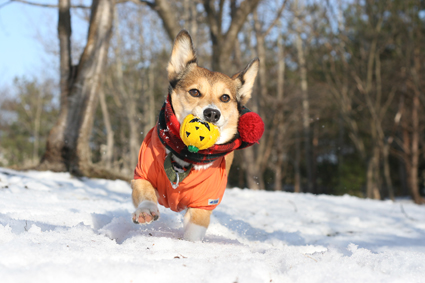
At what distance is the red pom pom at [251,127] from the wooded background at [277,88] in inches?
173

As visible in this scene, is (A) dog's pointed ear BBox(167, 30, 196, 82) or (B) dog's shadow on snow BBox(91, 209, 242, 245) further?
(A) dog's pointed ear BBox(167, 30, 196, 82)

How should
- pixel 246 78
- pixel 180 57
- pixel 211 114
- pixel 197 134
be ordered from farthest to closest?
pixel 246 78, pixel 180 57, pixel 211 114, pixel 197 134

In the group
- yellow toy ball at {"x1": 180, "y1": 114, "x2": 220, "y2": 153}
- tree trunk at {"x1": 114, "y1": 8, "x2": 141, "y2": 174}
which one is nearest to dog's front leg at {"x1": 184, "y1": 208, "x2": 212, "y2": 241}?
yellow toy ball at {"x1": 180, "y1": 114, "x2": 220, "y2": 153}

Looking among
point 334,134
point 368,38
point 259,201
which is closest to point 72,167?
point 259,201

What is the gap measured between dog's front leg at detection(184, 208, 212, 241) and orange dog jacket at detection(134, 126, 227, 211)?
56mm

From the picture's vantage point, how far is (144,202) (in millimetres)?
2662

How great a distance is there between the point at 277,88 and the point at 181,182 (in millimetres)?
15544

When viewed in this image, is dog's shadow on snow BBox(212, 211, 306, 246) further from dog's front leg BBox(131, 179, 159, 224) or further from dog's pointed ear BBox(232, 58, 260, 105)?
dog's pointed ear BBox(232, 58, 260, 105)

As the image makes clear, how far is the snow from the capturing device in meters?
1.74

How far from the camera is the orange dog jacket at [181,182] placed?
298 cm

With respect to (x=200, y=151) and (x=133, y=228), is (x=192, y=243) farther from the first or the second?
(x=133, y=228)

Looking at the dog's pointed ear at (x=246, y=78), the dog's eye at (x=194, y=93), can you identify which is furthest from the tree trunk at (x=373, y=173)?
the dog's eye at (x=194, y=93)

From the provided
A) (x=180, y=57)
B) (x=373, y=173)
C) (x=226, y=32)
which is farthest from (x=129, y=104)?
(x=180, y=57)

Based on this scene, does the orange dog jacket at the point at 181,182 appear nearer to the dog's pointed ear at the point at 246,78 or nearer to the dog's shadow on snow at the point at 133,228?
the dog's shadow on snow at the point at 133,228
